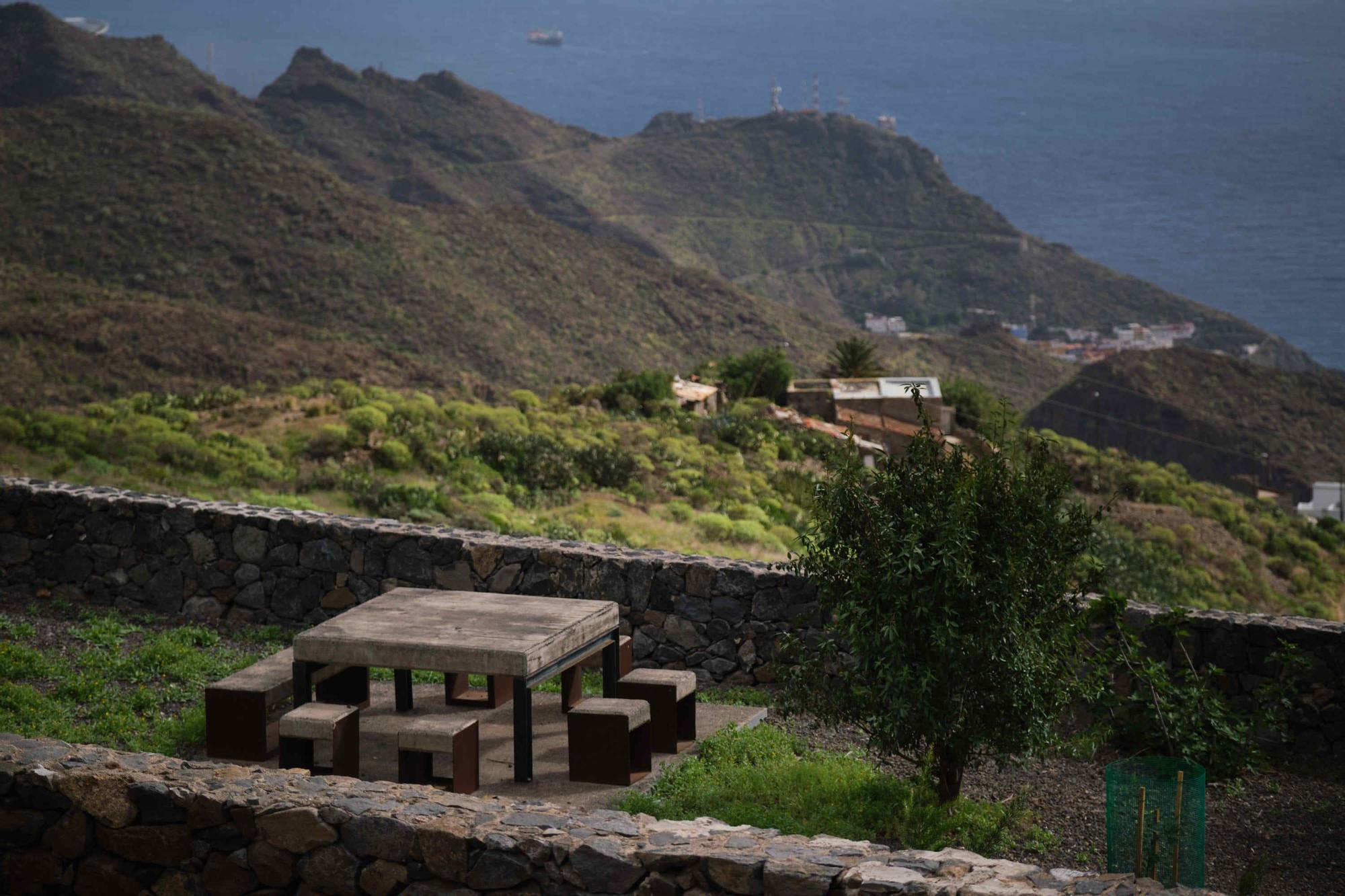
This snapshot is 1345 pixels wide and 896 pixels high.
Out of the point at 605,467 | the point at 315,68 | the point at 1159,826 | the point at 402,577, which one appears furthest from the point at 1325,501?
the point at 315,68

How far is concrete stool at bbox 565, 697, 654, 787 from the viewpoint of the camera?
644 centimetres

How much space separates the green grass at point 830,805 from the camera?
6070mm

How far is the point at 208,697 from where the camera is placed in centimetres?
693

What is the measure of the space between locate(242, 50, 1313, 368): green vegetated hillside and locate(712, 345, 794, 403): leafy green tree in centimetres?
6323

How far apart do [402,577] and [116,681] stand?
188 cm

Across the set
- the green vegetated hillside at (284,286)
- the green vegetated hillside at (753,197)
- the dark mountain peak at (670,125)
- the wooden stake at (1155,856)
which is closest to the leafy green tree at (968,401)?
the green vegetated hillside at (284,286)

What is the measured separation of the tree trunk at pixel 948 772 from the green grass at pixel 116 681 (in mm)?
3892

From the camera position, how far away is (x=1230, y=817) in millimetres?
6777

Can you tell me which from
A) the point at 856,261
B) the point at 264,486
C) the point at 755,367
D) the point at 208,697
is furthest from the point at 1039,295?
the point at 208,697

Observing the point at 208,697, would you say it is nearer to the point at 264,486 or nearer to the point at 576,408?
the point at 264,486

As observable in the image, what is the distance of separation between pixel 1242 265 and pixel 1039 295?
4312 cm

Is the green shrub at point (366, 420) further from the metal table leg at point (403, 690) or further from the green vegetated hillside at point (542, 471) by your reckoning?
the metal table leg at point (403, 690)

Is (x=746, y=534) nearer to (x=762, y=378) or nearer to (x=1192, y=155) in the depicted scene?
(x=762, y=378)

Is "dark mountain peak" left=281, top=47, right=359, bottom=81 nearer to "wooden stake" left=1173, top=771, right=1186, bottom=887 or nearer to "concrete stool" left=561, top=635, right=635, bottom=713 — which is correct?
"concrete stool" left=561, top=635, right=635, bottom=713
